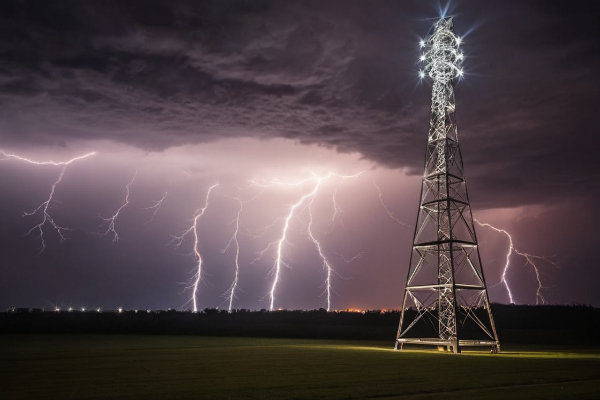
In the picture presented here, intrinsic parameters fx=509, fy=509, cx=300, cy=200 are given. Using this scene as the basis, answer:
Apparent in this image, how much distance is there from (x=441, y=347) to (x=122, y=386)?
2947 centimetres

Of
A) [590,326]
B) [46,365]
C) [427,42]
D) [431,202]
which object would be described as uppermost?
[427,42]

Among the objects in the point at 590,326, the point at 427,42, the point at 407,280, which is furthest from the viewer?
the point at 590,326

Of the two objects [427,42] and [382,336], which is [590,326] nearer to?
[382,336]

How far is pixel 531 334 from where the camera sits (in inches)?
2773

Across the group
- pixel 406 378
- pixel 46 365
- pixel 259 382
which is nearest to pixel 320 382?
pixel 259 382

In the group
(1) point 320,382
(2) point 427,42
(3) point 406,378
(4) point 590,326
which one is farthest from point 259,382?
(4) point 590,326

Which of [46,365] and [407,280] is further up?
[407,280]

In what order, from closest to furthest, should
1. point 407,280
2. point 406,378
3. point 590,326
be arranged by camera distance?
point 406,378, point 407,280, point 590,326

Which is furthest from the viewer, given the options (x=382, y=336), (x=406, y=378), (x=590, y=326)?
(x=590, y=326)

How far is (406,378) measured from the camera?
20.1m

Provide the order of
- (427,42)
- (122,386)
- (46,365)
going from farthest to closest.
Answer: (427,42)
(46,365)
(122,386)

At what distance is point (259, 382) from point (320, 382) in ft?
7.43

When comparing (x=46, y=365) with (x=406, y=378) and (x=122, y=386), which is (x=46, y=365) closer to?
(x=122, y=386)

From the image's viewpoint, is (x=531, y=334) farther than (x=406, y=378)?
Yes
